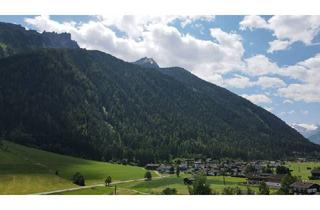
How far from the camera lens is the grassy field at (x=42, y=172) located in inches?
3509

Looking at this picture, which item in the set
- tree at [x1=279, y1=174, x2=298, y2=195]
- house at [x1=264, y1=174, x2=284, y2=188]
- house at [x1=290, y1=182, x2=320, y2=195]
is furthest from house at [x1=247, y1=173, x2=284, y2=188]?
house at [x1=290, y1=182, x2=320, y2=195]

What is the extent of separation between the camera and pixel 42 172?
10475 centimetres

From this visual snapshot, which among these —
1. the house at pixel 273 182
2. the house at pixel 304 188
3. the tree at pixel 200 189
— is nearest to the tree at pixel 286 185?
the house at pixel 304 188

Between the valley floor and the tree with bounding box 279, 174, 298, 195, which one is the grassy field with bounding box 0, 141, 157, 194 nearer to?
the valley floor

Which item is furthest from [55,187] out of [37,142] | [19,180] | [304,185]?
[37,142]

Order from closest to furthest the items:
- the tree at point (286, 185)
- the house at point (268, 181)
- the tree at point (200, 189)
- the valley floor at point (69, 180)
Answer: the tree at point (286, 185), the tree at point (200, 189), the valley floor at point (69, 180), the house at point (268, 181)

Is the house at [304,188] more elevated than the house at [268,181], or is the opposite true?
the house at [268,181]

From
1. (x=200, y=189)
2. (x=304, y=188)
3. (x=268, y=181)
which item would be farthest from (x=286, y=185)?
(x=200, y=189)

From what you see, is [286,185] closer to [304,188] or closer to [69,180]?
[304,188]

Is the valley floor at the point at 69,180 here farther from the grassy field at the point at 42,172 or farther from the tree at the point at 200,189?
Result: the tree at the point at 200,189

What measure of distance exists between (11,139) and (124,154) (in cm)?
4642

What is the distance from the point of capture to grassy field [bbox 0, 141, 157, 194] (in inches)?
3509
